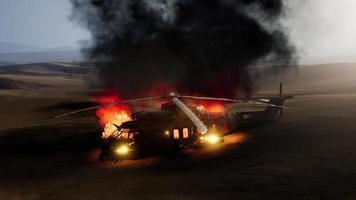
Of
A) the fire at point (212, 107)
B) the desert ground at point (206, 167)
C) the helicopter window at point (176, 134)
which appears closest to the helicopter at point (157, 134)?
the helicopter window at point (176, 134)

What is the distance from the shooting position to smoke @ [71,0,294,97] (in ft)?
111

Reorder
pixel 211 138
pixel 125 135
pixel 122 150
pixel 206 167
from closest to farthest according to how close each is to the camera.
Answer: pixel 206 167 → pixel 122 150 → pixel 125 135 → pixel 211 138

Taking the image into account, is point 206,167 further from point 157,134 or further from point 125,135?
point 125,135

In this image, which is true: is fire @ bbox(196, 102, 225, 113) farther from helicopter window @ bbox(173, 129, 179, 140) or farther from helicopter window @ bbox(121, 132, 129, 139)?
helicopter window @ bbox(121, 132, 129, 139)

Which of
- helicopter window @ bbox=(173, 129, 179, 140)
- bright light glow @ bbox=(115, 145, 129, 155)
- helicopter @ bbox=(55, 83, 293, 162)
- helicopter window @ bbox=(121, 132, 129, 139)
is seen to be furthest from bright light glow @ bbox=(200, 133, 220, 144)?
bright light glow @ bbox=(115, 145, 129, 155)

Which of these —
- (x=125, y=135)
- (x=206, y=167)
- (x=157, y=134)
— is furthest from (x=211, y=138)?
(x=125, y=135)

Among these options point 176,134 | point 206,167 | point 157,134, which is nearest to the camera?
point 206,167

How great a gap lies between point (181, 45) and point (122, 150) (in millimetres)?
17302

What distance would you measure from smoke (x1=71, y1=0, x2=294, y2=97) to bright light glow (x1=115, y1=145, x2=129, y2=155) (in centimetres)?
1555

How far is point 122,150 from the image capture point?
61.6 ft

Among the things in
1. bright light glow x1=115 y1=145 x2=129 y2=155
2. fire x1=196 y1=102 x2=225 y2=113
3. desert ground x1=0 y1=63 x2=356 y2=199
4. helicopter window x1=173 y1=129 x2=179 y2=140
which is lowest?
desert ground x1=0 y1=63 x2=356 y2=199

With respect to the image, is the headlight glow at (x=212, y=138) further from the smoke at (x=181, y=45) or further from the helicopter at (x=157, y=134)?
the smoke at (x=181, y=45)

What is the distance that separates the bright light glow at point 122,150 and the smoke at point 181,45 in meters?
15.5

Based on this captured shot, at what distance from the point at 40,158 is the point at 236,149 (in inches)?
400
